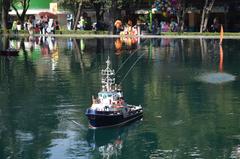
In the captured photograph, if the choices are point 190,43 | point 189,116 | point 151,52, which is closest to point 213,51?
point 151,52

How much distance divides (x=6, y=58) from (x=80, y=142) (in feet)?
90.3

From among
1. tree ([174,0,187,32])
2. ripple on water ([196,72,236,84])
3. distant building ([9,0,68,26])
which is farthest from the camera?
distant building ([9,0,68,26])

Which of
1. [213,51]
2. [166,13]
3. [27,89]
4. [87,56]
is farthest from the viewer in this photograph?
[166,13]

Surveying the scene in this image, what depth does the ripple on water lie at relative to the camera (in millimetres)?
33781

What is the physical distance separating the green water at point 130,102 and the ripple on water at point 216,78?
2.1 inches

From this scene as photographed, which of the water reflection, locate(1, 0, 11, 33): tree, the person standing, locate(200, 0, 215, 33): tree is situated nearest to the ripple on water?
the water reflection

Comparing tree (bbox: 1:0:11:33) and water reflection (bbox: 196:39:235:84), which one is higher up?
tree (bbox: 1:0:11:33)

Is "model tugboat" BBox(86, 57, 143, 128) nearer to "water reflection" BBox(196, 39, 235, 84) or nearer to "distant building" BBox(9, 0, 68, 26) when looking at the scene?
"water reflection" BBox(196, 39, 235, 84)

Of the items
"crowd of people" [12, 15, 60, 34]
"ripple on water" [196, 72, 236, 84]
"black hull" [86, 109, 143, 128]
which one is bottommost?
"ripple on water" [196, 72, 236, 84]

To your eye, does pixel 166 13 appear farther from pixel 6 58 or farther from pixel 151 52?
pixel 6 58

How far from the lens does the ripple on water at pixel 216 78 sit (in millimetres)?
33781

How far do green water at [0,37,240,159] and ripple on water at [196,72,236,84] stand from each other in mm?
52

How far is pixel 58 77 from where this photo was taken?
35.4 metres

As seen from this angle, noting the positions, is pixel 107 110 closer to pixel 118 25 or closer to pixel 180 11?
pixel 118 25
